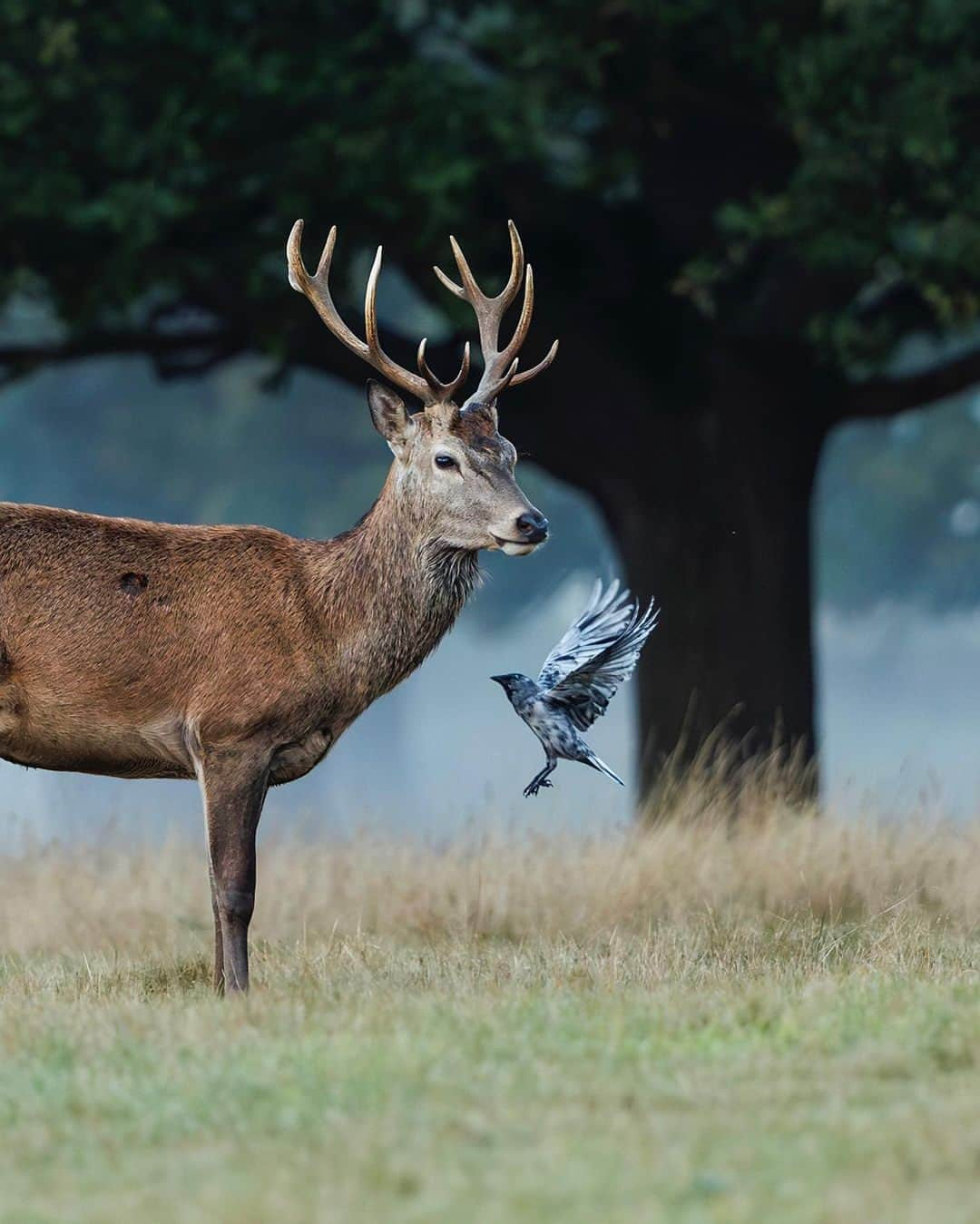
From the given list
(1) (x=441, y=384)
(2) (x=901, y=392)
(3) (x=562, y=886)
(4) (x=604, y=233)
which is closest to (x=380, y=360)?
(1) (x=441, y=384)

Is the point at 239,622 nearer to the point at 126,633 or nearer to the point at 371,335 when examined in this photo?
the point at 126,633

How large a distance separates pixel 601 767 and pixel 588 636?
0.73 meters

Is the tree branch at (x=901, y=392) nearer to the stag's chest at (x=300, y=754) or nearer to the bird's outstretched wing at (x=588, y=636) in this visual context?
the bird's outstretched wing at (x=588, y=636)

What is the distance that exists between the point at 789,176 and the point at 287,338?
3.30m

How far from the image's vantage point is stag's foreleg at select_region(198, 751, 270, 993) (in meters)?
7.67

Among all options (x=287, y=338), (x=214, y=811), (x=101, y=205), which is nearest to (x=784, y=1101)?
(x=214, y=811)

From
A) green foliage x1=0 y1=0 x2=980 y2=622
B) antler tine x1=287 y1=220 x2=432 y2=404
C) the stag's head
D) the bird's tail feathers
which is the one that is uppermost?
green foliage x1=0 y1=0 x2=980 y2=622

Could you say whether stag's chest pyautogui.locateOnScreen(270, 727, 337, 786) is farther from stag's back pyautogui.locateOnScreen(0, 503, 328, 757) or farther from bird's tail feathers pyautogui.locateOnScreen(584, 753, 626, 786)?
bird's tail feathers pyautogui.locateOnScreen(584, 753, 626, 786)

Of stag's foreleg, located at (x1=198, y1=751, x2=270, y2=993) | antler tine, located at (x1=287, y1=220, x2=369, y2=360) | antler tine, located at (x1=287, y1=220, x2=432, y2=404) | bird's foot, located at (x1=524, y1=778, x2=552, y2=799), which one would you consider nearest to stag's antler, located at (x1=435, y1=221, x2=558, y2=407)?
antler tine, located at (x1=287, y1=220, x2=432, y2=404)

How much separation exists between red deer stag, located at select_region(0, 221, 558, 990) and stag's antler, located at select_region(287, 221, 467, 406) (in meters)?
0.01

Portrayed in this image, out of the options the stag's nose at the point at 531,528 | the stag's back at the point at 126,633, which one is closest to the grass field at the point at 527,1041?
the stag's back at the point at 126,633

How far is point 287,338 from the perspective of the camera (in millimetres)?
12992

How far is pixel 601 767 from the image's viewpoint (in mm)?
7984

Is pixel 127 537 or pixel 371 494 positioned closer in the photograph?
pixel 127 537
